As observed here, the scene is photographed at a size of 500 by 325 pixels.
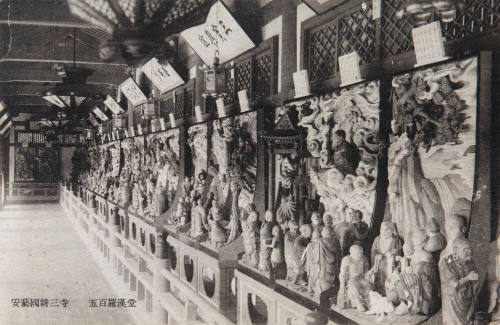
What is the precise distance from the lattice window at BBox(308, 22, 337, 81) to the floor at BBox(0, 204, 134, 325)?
2946 mm

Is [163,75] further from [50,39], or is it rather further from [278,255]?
[278,255]

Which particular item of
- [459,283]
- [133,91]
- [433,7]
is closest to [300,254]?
[459,283]

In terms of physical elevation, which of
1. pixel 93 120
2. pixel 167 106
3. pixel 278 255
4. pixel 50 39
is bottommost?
pixel 278 255

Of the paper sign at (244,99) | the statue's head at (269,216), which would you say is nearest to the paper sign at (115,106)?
the paper sign at (244,99)

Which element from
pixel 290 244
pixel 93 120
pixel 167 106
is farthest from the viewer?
pixel 93 120

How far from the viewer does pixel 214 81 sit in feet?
13.6

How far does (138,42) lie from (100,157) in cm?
1235

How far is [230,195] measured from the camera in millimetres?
4672

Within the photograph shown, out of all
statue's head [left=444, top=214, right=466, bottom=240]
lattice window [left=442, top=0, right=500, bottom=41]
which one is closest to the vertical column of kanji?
statue's head [left=444, top=214, right=466, bottom=240]

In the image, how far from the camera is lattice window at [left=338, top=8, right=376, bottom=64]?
2.77 m

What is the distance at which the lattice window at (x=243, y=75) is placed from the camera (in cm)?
439

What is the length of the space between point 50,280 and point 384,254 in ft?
19.1

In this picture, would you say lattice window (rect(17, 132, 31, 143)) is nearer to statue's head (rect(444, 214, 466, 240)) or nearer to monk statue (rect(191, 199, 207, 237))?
monk statue (rect(191, 199, 207, 237))

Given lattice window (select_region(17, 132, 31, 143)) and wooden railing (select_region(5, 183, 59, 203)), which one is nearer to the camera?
wooden railing (select_region(5, 183, 59, 203))
